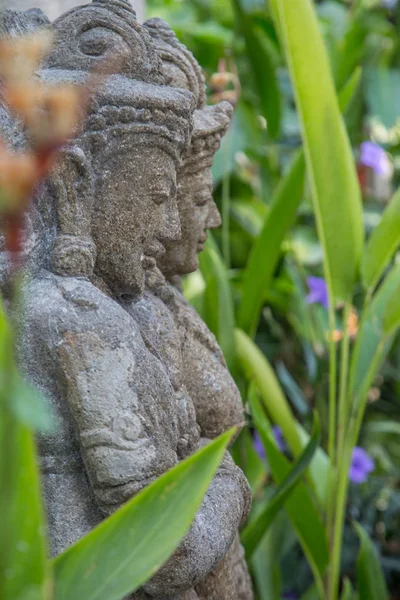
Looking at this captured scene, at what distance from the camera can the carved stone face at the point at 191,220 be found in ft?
3.80

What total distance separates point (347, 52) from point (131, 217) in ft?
6.11

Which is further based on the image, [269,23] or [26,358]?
[269,23]

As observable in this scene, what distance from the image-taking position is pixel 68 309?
0.90m

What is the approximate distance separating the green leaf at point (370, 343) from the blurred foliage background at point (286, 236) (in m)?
0.21

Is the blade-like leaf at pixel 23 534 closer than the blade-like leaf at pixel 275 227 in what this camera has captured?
Yes

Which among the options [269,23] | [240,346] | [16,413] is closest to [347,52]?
[269,23]

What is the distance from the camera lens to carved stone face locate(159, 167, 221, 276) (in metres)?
1.16

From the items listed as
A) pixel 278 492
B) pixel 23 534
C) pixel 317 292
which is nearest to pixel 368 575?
pixel 278 492

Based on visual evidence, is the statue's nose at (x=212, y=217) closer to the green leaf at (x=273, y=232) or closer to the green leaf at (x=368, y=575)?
the green leaf at (x=273, y=232)

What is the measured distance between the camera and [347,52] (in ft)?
8.74

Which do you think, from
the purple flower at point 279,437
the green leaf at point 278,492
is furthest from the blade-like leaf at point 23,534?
the purple flower at point 279,437

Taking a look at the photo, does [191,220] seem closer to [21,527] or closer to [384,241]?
[384,241]

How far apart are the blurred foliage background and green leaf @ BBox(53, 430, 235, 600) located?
0.97 meters

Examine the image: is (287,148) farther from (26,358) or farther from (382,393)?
(26,358)
